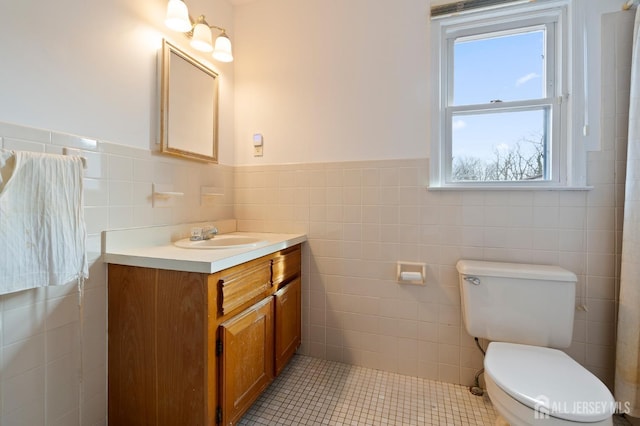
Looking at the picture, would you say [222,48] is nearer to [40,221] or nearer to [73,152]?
[73,152]

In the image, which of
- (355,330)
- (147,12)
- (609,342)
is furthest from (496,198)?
(147,12)

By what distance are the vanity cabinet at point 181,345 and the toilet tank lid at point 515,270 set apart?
1133 mm

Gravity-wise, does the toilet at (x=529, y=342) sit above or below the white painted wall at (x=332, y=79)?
below

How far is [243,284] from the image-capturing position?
1.31 meters

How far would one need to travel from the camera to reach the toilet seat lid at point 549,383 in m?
0.97

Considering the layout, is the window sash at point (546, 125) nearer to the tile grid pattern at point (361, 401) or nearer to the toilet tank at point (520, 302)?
the toilet tank at point (520, 302)

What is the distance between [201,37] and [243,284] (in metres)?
1.39

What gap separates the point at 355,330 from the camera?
1.91 meters

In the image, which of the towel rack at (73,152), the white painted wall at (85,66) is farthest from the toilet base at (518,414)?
the white painted wall at (85,66)

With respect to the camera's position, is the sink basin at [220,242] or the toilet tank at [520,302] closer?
the toilet tank at [520,302]

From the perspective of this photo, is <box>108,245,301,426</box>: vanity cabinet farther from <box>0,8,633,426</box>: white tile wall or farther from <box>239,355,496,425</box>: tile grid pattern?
<box>239,355,496,425</box>: tile grid pattern

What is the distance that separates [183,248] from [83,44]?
956mm

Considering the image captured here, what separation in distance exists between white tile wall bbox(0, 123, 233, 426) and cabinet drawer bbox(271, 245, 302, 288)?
→ 675 mm

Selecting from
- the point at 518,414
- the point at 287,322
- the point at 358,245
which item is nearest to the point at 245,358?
the point at 287,322
